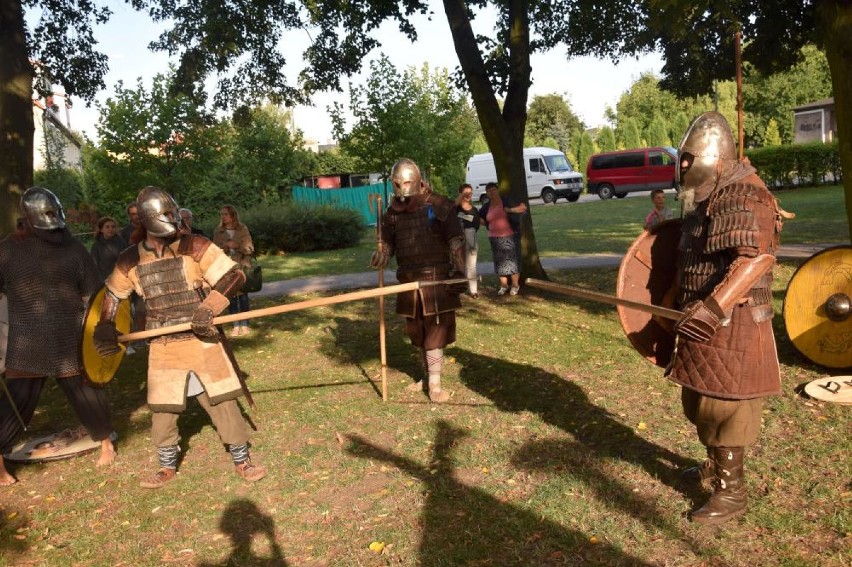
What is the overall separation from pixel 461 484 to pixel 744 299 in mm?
2120

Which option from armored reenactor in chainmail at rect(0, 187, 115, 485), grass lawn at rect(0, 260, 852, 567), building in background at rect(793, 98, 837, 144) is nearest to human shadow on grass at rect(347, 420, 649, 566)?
grass lawn at rect(0, 260, 852, 567)

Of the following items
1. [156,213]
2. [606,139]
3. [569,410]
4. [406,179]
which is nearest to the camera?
[156,213]

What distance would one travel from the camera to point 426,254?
21.5ft

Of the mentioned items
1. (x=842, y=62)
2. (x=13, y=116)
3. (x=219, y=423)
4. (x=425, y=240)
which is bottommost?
(x=219, y=423)

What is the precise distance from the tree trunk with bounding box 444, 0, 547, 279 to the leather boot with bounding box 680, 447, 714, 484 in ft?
23.3

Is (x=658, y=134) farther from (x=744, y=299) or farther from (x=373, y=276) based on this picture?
(x=744, y=299)

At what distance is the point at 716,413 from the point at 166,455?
369 cm

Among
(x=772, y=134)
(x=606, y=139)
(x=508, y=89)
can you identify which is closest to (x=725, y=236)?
(x=508, y=89)

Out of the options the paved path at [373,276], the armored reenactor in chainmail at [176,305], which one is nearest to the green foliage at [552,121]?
the paved path at [373,276]

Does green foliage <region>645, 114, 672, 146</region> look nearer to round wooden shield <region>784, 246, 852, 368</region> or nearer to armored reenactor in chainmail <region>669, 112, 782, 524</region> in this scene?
round wooden shield <region>784, 246, 852, 368</region>

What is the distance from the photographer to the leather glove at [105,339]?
507 cm

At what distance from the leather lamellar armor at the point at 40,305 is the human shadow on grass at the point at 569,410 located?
3494 mm

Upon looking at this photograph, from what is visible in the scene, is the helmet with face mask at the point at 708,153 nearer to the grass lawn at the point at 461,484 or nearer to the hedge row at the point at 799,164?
the grass lawn at the point at 461,484

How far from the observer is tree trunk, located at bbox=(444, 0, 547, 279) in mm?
11047
